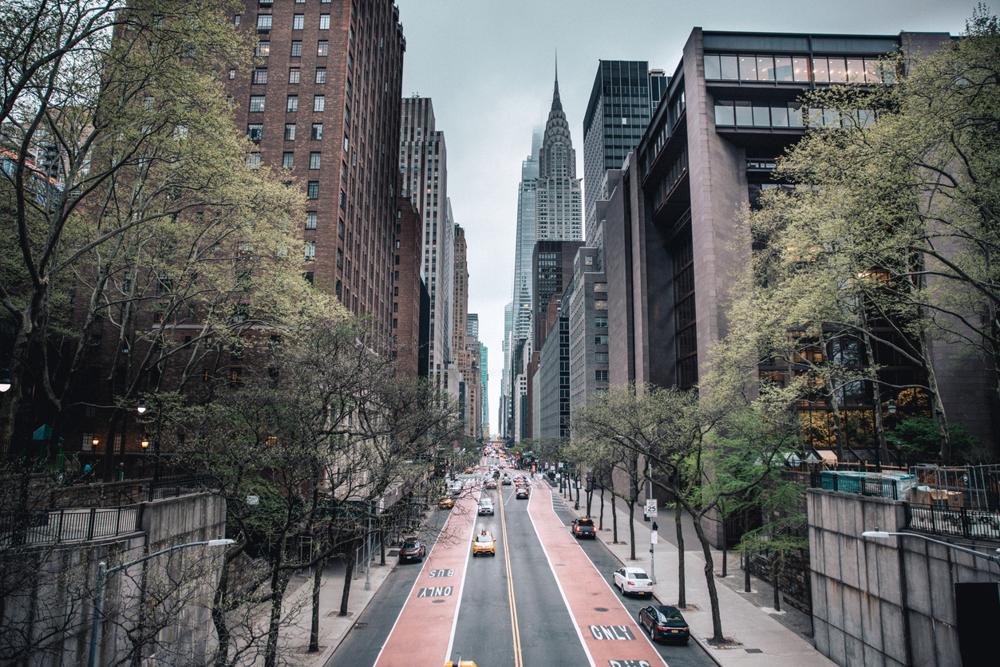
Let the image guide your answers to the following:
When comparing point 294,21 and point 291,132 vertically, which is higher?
point 294,21

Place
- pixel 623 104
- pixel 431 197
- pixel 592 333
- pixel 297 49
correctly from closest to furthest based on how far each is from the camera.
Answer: pixel 297 49 → pixel 592 333 → pixel 431 197 → pixel 623 104

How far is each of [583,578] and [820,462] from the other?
14.7m

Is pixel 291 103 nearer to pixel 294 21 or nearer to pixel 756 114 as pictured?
pixel 294 21

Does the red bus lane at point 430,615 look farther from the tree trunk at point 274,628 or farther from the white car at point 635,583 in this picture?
the white car at point 635,583

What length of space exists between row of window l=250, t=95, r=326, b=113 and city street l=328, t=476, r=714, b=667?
129ft

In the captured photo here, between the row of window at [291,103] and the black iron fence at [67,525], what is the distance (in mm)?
45049

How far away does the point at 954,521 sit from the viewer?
1572cm

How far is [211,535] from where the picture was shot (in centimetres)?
2033

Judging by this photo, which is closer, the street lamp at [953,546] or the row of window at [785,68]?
the street lamp at [953,546]

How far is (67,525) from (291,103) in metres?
47.1

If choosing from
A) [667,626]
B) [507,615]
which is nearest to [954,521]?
[667,626]

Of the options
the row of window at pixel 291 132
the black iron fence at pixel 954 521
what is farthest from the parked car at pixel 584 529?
the row of window at pixel 291 132

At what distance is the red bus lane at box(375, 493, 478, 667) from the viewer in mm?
21547

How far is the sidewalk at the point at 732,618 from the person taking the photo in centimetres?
2091
